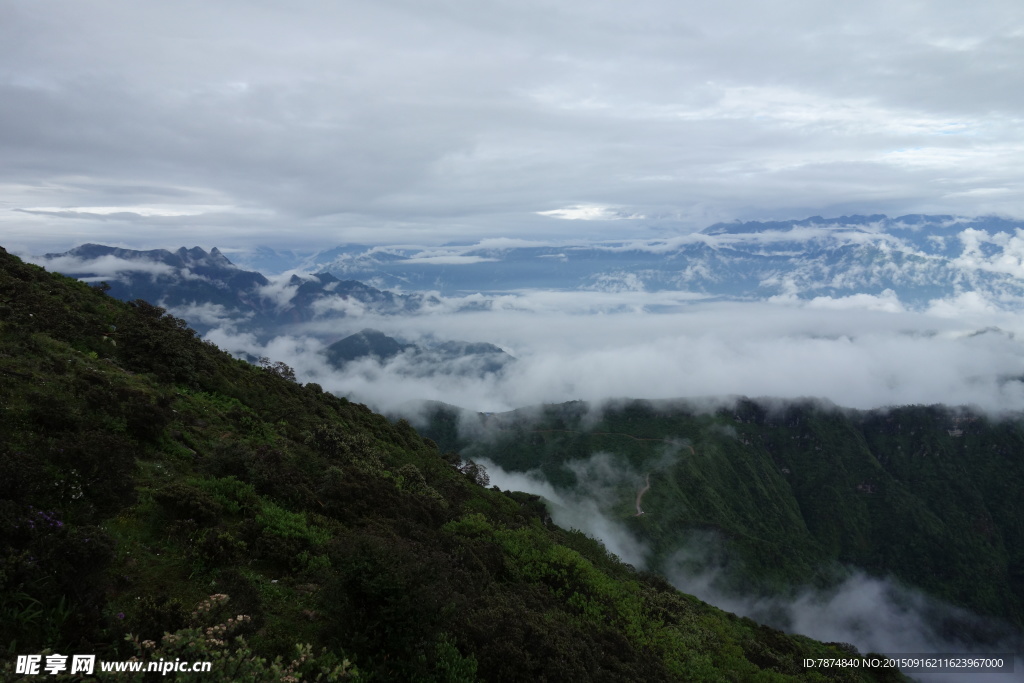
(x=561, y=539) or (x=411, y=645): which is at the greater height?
(x=411, y=645)

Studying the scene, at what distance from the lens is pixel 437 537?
19.3 metres

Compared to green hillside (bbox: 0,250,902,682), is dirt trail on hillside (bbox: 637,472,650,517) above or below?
below

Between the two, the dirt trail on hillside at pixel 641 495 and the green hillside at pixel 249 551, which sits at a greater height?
the green hillside at pixel 249 551

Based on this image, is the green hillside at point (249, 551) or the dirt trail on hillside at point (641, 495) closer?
the green hillside at point (249, 551)

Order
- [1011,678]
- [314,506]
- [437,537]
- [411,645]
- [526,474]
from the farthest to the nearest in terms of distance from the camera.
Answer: [526,474]
[1011,678]
[437,537]
[314,506]
[411,645]

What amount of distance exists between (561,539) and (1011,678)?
712 feet

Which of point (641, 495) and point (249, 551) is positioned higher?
point (249, 551)

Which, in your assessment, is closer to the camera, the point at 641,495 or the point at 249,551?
the point at 249,551

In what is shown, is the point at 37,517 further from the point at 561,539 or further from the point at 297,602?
the point at 561,539

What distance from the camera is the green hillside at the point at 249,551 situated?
946 cm

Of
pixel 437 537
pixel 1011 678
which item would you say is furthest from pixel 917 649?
pixel 437 537

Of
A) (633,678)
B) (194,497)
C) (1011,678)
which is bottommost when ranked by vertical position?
(1011,678)

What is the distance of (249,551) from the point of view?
1360 cm

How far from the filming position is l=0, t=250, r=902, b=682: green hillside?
31.0 ft
